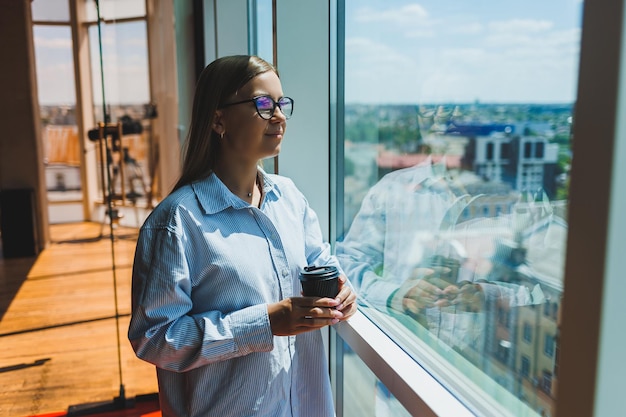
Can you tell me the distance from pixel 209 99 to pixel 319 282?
20.7 inches

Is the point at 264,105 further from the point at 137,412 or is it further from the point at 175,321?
the point at 137,412

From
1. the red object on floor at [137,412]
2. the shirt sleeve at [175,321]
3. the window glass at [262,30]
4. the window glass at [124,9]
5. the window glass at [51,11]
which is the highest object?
the window glass at [51,11]

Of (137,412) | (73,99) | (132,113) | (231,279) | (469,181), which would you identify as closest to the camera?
(469,181)

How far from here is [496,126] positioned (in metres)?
1.07

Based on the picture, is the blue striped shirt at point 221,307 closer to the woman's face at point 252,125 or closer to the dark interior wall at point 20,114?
the woman's face at point 252,125

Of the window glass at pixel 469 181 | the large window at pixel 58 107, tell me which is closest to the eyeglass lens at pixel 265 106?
the window glass at pixel 469 181

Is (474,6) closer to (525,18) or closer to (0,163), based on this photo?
(525,18)

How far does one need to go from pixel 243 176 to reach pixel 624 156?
0.96 m

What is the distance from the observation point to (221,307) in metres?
1.29

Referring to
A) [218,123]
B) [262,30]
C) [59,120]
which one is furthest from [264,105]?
[59,120]

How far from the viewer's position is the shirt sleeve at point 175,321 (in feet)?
3.96

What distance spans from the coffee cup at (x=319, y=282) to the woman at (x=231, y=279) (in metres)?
0.02

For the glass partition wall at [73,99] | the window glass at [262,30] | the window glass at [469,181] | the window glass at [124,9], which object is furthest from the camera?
the glass partition wall at [73,99]

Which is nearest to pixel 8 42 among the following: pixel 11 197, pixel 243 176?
pixel 11 197
